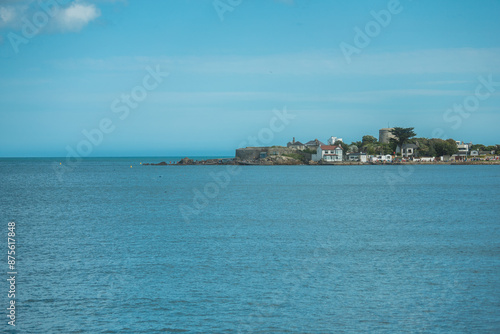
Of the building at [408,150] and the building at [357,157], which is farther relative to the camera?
the building at [408,150]

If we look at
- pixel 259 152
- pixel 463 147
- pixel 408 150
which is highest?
pixel 463 147

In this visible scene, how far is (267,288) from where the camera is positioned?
1695 cm

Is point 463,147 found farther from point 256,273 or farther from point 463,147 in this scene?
point 256,273

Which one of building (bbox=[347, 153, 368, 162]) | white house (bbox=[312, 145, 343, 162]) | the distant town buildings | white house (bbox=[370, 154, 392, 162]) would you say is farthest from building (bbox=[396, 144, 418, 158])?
white house (bbox=[312, 145, 343, 162])

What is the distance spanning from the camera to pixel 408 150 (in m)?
155

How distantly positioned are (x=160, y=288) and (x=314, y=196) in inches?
1448

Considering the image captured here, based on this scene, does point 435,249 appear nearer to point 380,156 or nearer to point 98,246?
point 98,246

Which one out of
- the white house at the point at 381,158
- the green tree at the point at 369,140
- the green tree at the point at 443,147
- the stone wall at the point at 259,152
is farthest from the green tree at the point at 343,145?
the green tree at the point at 443,147

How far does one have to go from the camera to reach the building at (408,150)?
6048 inches

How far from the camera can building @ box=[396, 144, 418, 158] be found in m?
154

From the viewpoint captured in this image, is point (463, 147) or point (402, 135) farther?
point (463, 147)

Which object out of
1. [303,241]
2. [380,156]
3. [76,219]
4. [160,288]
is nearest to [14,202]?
[76,219]

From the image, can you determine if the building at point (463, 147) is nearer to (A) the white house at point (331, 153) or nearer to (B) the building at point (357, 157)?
(B) the building at point (357, 157)

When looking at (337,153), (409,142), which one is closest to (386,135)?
(409,142)
